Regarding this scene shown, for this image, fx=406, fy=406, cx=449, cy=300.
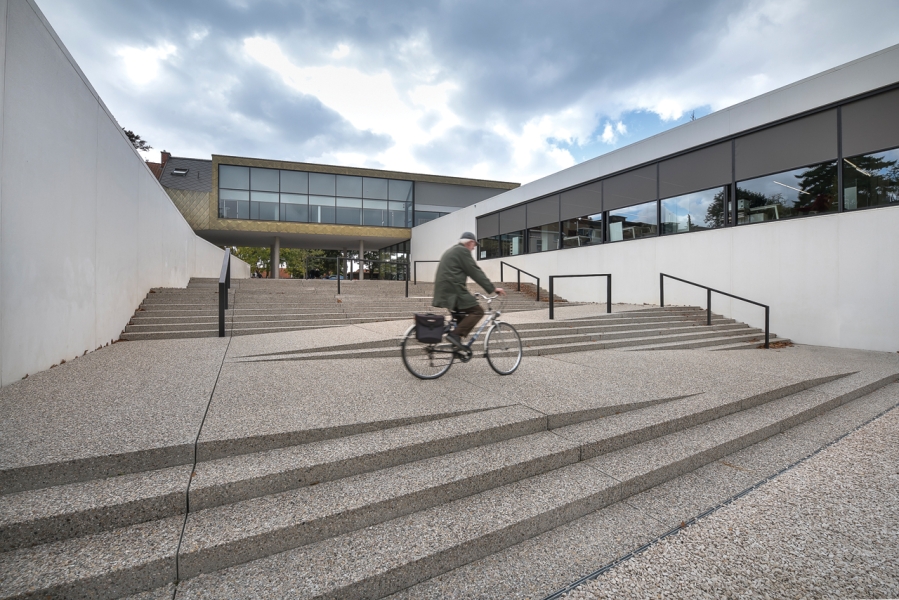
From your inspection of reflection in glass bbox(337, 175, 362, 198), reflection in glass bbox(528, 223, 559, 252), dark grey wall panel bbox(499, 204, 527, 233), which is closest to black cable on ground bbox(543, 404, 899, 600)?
reflection in glass bbox(528, 223, 559, 252)

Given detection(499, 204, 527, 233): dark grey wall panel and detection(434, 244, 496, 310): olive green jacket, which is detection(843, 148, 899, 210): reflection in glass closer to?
Result: detection(434, 244, 496, 310): olive green jacket

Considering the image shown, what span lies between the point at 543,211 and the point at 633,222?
4.08 metres

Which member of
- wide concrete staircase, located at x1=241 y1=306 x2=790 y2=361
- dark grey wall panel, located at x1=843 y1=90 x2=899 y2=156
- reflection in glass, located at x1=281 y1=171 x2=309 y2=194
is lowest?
wide concrete staircase, located at x1=241 y1=306 x2=790 y2=361

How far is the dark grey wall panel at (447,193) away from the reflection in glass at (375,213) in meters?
2.42

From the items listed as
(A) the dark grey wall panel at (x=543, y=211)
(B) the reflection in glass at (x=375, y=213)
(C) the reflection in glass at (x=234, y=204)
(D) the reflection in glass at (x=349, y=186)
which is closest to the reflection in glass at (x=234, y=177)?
(C) the reflection in glass at (x=234, y=204)

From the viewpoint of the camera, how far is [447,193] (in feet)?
92.2

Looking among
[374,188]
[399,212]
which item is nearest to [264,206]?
[374,188]

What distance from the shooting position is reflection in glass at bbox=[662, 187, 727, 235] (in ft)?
34.8

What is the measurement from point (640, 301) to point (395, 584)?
40.2ft

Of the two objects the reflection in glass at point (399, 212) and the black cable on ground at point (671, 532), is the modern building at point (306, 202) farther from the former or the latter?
the black cable on ground at point (671, 532)

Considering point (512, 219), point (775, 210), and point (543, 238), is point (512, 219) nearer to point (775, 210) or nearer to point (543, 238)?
point (543, 238)

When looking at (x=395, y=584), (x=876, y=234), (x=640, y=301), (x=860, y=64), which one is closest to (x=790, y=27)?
(x=860, y=64)

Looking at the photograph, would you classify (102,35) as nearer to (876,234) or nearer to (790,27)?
(790,27)

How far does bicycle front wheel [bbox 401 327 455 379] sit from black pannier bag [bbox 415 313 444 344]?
4.4 inches
